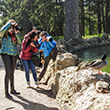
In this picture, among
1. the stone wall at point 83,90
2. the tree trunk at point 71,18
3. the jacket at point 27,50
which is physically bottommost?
the stone wall at point 83,90

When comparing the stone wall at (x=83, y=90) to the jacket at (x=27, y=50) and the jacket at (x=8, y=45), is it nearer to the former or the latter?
the jacket at (x=27, y=50)

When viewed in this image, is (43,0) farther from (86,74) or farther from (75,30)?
(86,74)

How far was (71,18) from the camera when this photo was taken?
15.0m

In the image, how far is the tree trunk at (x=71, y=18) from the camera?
14.5 metres

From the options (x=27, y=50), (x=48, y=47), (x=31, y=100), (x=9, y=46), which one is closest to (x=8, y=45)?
(x=9, y=46)

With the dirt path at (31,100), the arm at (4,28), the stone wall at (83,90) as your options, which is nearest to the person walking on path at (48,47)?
the stone wall at (83,90)

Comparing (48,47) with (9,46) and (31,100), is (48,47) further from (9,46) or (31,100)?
(31,100)

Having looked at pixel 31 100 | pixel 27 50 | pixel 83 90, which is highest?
pixel 27 50

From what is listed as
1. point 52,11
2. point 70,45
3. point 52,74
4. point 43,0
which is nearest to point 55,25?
point 52,11

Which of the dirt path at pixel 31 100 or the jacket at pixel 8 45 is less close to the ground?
the jacket at pixel 8 45

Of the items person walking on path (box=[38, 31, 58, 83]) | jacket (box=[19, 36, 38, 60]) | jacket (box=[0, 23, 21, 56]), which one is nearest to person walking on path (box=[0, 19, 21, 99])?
jacket (box=[0, 23, 21, 56])

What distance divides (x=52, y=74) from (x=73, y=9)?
10.3 m

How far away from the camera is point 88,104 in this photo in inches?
108

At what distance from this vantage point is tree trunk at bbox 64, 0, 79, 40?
1452 cm
